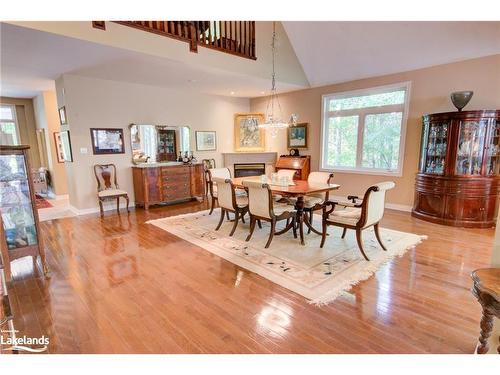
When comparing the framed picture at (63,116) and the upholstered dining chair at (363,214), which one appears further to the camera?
the framed picture at (63,116)

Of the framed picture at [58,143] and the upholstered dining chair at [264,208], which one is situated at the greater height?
the framed picture at [58,143]

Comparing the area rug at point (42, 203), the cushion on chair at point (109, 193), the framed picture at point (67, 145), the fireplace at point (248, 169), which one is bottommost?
the area rug at point (42, 203)

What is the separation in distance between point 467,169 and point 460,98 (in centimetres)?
111

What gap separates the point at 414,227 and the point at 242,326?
3.56 meters

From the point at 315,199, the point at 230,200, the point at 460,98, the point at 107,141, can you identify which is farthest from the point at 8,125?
Result: the point at 460,98

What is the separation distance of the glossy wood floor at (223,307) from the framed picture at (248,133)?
478 cm

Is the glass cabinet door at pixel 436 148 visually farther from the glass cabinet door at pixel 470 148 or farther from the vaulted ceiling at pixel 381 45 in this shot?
the vaulted ceiling at pixel 381 45

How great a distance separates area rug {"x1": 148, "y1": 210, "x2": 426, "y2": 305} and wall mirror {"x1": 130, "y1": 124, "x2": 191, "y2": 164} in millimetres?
2183

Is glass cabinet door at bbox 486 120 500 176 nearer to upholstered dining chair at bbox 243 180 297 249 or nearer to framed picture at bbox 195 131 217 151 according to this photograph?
upholstered dining chair at bbox 243 180 297 249

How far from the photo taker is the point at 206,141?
7.17m

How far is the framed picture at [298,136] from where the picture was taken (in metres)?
6.82

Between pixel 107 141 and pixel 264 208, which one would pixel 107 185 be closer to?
pixel 107 141

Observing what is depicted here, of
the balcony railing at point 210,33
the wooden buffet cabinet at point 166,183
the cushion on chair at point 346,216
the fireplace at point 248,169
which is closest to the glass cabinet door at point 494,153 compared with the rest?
the cushion on chair at point 346,216
